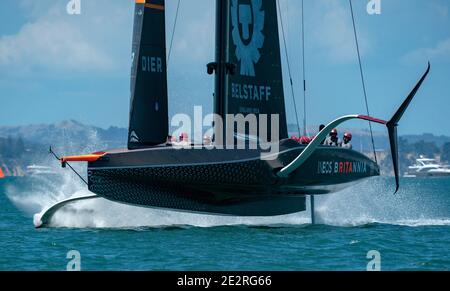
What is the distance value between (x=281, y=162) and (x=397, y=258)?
11.7 ft

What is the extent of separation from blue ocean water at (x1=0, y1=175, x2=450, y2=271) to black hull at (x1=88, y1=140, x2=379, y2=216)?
61 cm

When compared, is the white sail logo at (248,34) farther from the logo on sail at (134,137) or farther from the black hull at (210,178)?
the logo on sail at (134,137)

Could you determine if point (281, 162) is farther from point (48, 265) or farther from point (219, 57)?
point (48, 265)

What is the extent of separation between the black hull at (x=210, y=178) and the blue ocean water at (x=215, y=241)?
0.61 m

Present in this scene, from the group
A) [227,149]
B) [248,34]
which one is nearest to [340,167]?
[227,149]

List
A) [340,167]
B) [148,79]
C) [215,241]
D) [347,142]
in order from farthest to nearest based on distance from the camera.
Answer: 1. [347,142]
2. [340,167]
3. [148,79]
4. [215,241]

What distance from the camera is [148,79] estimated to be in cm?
1716

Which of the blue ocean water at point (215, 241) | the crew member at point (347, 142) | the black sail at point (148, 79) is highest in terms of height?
the black sail at point (148, 79)

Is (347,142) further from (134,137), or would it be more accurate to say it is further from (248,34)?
(134,137)

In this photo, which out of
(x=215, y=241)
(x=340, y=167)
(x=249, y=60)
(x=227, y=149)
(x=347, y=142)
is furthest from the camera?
(x=347, y=142)

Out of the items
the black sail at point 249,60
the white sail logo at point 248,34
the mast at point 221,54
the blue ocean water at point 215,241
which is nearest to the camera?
the blue ocean water at point 215,241

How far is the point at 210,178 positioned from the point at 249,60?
134 inches

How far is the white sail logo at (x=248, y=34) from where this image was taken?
18.4m

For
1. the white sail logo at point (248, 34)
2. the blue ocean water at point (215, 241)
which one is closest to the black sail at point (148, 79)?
the white sail logo at point (248, 34)
